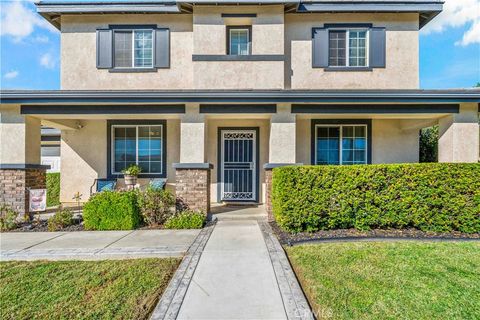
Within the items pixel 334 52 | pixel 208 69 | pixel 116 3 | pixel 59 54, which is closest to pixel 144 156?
pixel 208 69

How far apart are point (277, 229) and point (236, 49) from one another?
6.23 meters

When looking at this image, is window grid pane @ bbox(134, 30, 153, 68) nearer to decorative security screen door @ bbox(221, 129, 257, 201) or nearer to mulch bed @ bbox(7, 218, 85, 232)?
decorative security screen door @ bbox(221, 129, 257, 201)

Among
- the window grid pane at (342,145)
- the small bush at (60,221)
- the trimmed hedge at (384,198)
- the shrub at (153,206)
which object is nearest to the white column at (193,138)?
the shrub at (153,206)

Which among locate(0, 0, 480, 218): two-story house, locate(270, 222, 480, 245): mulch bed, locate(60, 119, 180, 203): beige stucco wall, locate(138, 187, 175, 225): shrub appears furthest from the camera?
locate(60, 119, 180, 203): beige stucco wall

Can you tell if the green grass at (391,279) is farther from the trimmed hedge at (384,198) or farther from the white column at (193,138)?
the white column at (193,138)

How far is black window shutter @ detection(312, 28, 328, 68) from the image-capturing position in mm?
9289

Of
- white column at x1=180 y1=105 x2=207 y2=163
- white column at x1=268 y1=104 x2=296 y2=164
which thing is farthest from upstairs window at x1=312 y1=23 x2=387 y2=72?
white column at x1=180 y1=105 x2=207 y2=163

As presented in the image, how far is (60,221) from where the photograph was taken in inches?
276

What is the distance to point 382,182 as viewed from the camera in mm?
6281

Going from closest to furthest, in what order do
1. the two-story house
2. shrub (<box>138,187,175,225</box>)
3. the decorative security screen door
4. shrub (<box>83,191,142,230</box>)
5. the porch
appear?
1. shrub (<box>83,191,142,230</box>)
2. shrub (<box>138,187,175,225</box>)
3. the porch
4. the two-story house
5. the decorative security screen door

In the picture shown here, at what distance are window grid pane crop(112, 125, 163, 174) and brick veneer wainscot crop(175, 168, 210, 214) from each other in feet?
8.56

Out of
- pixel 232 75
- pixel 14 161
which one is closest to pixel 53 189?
pixel 14 161

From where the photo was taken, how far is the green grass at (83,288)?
10.4ft

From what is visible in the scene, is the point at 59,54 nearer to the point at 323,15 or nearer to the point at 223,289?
the point at 323,15
